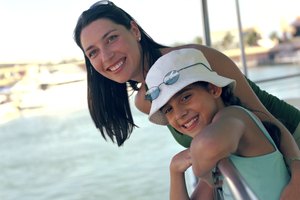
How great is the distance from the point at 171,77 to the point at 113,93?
40 centimetres

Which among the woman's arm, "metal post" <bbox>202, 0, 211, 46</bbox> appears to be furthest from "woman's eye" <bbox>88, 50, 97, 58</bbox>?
"metal post" <bbox>202, 0, 211, 46</bbox>

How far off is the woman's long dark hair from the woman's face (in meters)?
0.02

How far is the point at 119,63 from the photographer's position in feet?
3.28

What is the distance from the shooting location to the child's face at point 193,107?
0.74 meters

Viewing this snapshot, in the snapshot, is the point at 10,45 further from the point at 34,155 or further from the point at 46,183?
the point at 46,183

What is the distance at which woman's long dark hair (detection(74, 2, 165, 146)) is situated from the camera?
1.05 metres

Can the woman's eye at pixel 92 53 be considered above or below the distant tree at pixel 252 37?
above

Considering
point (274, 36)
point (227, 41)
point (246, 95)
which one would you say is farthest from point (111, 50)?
point (274, 36)

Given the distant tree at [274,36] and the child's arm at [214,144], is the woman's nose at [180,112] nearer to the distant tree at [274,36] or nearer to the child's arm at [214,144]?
the child's arm at [214,144]

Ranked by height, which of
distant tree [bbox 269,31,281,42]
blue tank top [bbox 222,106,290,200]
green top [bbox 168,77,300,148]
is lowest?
distant tree [bbox 269,31,281,42]

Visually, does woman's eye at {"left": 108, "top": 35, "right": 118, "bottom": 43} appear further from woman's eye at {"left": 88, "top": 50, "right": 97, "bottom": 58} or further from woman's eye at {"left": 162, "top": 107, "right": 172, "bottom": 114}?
woman's eye at {"left": 162, "top": 107, "right": 172, "bottom": 114}

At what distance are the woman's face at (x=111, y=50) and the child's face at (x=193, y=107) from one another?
27 cm

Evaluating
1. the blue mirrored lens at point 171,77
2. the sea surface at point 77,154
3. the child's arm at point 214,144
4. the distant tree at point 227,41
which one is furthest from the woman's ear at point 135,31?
the distant tree at point 227,41

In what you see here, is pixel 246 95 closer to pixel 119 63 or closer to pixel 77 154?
pixel 119 63
